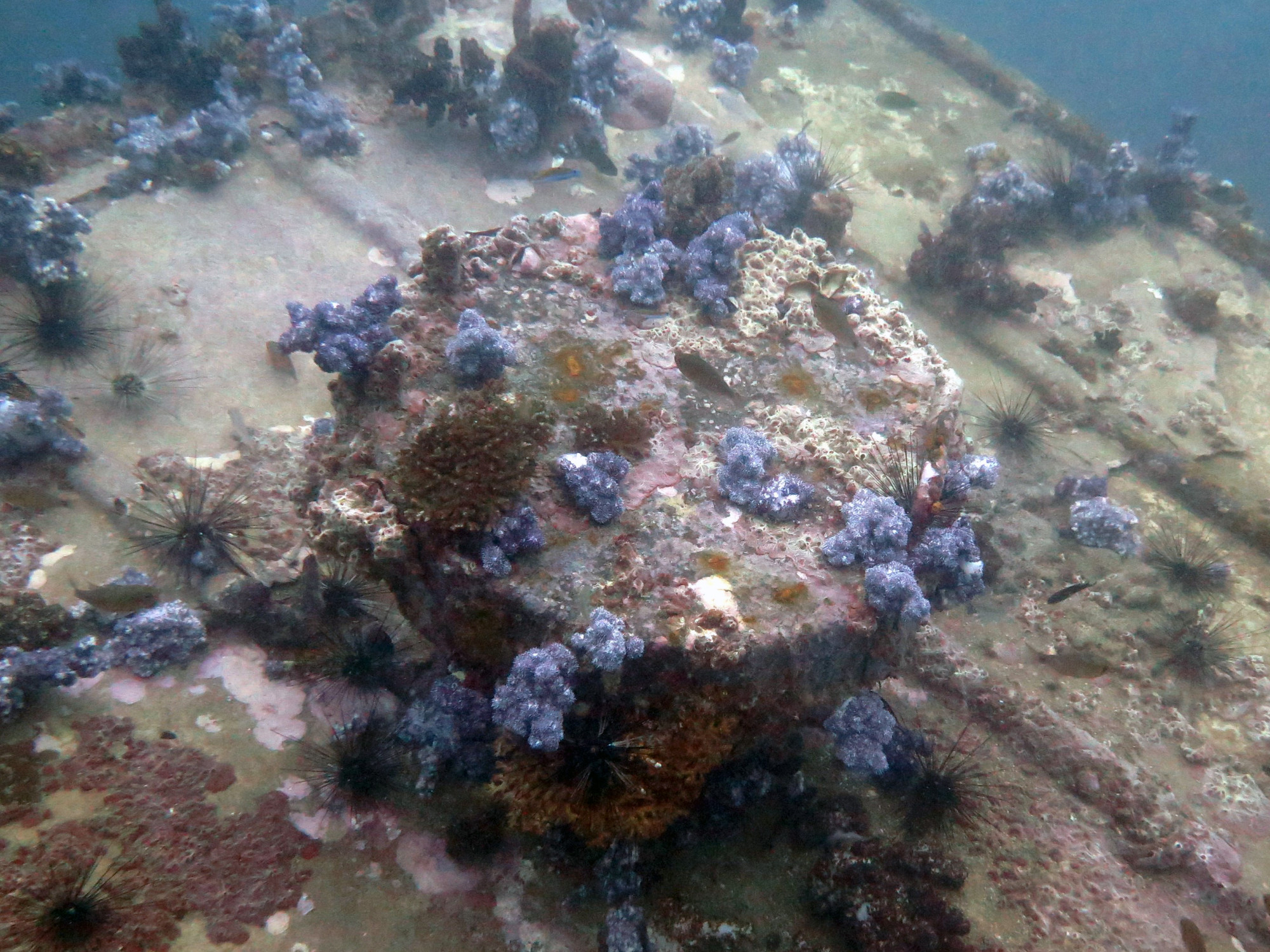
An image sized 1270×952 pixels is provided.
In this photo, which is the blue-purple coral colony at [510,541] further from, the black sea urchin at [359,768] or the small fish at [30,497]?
the small fish at [30,497]

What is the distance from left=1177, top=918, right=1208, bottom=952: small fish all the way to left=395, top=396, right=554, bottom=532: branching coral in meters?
6.39


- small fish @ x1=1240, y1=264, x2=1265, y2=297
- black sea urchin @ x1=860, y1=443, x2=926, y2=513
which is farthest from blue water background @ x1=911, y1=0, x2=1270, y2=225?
black sea urchin @ x1=860, y1=443, x2=926, y2=513

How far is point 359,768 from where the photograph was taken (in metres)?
4.83

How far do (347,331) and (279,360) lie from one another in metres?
3.03

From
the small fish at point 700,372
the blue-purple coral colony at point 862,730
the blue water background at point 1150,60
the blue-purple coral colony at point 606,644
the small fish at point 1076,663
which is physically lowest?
the small fish at point 1076,663

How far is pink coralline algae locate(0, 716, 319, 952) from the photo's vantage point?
404cm

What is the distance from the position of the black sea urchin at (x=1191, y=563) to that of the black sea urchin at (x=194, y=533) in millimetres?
10493

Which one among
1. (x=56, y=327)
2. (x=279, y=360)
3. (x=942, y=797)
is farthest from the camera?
(x=279, y=360)

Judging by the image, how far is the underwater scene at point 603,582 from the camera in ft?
14.0

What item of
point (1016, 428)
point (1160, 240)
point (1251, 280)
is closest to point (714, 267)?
point (1016, 428)

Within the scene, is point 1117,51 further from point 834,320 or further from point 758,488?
point 758,488

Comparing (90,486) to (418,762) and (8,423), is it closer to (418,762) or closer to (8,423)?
(8,423)

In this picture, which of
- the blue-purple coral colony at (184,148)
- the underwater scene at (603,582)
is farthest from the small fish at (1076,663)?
the blue-purple coral colony at (184,148)

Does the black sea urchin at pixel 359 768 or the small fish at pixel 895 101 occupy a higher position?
the small fish at pixel 895 101
